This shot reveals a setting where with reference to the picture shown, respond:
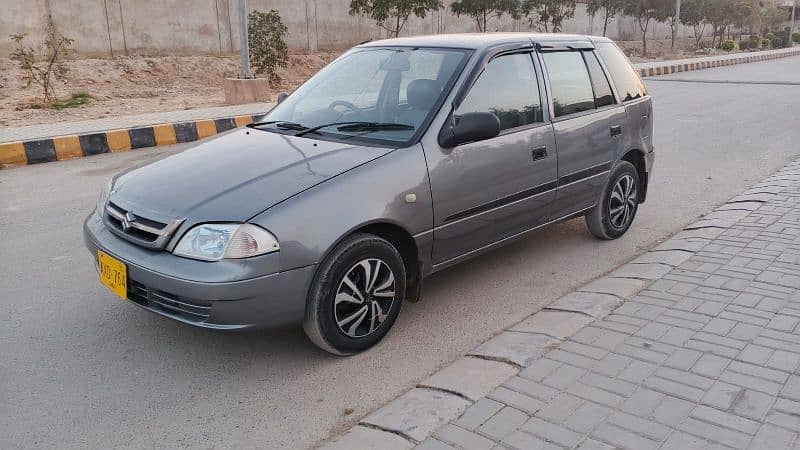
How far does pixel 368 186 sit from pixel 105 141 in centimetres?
701

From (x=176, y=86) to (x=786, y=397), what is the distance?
15780mm

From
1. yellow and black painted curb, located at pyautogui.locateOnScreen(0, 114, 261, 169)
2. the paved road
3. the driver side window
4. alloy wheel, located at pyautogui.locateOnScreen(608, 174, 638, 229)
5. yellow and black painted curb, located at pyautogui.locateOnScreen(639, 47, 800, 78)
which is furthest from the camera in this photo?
yellow and black painted curb, located at pyautogui.locateOnScreen(639, 47, 800, 78)

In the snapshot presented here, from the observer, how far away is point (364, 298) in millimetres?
3334

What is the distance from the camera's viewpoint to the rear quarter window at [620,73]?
5008mm

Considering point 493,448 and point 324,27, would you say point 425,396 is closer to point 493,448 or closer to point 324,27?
point 493,448

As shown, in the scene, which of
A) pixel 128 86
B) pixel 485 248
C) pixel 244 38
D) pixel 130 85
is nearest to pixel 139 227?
pixel 485 248

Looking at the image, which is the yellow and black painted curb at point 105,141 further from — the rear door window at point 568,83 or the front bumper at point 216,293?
the rear door window at point 568,83

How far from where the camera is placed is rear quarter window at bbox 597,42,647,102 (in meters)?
5.01

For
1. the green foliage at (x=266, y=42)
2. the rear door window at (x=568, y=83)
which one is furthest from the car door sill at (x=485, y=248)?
the green foliage at (x=266, y=42)

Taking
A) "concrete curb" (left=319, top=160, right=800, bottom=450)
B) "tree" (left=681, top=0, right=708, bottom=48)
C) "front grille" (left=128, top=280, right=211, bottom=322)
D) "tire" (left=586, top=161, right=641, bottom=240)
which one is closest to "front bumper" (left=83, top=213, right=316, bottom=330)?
"front grille" (left=128, top=280, right=211, bottom=322)

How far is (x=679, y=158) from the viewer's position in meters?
8.29

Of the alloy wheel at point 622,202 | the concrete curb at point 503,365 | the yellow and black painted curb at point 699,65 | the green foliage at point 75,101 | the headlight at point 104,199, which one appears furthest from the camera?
the yellow and black painted curb at point 699,65

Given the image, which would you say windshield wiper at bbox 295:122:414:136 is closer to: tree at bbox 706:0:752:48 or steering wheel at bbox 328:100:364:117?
steering wheel at bbox 328:100:364:117

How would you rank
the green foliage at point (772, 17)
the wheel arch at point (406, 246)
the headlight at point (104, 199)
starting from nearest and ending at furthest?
the wheel arch at point (406, 246), the headlight at point (104, 199), the green foliage at point (772, 17)
